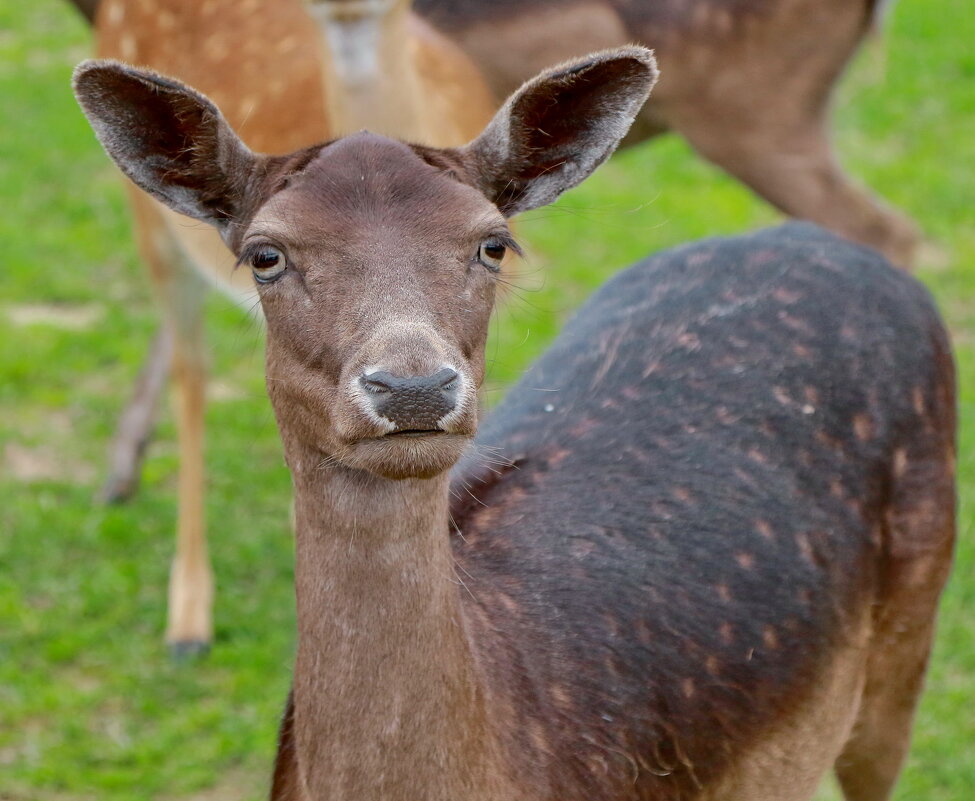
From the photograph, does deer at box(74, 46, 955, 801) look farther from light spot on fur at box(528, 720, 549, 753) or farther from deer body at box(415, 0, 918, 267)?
deer body at box(415, 0, 918, 267)

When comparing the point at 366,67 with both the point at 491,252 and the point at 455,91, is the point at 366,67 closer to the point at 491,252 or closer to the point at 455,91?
the point at 455,91

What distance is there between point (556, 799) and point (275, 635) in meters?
2.86

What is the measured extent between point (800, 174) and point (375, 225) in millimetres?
3927

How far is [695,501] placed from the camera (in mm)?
3561

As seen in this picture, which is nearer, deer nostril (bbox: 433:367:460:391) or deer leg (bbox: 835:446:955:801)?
deer nostril (bbox: 433:367:460:391)

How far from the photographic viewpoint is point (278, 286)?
280 centimetres

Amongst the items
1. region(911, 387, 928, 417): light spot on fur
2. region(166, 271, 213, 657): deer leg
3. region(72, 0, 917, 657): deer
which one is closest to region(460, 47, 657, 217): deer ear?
region(911, 387, 928, 417): light spot on fur

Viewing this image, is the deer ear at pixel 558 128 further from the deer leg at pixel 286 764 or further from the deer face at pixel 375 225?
the deer leg at pixel 286 764

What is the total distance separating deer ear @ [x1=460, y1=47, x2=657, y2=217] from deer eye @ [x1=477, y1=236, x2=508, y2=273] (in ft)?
0.91

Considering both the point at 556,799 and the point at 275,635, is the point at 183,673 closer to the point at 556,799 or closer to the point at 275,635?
the point at 275,635

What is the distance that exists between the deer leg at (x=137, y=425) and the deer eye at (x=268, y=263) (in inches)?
145

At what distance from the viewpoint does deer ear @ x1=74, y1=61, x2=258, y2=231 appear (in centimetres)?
295

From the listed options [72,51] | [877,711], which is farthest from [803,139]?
[72,51]

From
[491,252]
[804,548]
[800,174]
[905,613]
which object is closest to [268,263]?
[491,252]
